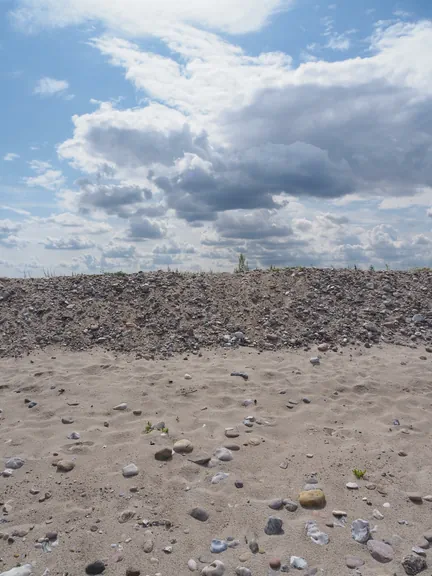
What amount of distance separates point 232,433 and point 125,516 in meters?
1.71

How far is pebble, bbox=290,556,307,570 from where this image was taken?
333cm

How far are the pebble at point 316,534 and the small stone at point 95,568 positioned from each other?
162cm

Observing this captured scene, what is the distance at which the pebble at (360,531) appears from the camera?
11.9ft

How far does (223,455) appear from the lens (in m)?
4.76

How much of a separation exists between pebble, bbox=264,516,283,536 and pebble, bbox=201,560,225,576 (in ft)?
1.73

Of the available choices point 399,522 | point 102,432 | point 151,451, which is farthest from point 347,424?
point 102,432

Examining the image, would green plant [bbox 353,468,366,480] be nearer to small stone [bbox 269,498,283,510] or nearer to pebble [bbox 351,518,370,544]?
pebble [bbox 351,518,370,544]

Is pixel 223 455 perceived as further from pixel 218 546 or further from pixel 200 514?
pixel 218 546

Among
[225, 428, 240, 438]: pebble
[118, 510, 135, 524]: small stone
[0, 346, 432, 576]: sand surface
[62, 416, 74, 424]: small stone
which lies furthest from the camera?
[62, 416, 74, 424]: small stone

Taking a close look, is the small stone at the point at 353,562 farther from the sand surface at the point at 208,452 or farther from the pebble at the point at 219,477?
the pebble at the point at 219,477

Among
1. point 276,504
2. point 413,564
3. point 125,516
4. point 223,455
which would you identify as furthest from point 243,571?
point 223,455

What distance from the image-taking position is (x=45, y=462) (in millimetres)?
4766

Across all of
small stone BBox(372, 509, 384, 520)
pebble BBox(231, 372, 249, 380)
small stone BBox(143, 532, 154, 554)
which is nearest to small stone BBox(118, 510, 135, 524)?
small stone BBox(143, 532, 154, 554)

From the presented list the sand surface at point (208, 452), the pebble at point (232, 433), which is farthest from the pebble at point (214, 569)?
the pebble at point (232, 433)
